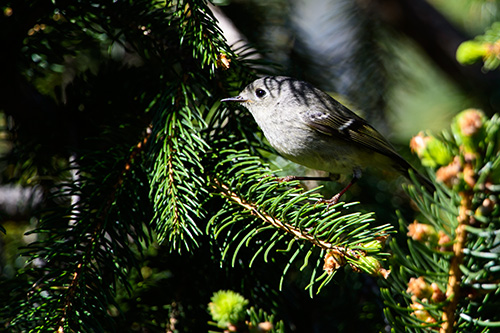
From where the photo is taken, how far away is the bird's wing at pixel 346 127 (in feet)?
6.85

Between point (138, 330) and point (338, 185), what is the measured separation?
1.21 metres

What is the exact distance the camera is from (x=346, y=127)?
2.17 meters

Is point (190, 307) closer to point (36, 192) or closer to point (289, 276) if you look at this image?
point (289, 276)

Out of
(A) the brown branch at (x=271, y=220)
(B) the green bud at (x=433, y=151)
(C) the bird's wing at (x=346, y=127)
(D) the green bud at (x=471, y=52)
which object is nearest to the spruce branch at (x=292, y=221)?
(A) the brown branch at (x=271, y=220)

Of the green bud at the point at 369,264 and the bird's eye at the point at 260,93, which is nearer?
the green bud at the point at 369,264

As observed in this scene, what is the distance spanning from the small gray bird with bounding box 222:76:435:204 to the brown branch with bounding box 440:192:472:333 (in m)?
1.04

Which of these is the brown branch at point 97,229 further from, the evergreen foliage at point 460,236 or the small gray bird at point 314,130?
the evergreen foliage at point 460,236

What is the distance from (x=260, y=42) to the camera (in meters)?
2.31

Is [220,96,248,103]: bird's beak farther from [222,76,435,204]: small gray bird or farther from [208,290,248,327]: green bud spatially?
[208,290,248,327]: green bud

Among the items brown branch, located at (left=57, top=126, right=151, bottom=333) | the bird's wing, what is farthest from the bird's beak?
the bird's wing

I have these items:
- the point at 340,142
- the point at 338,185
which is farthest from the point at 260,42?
the point at 338,185

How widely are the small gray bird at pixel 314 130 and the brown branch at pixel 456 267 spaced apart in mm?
1037

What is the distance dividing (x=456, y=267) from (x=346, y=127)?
141cm

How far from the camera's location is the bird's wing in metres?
2.09
